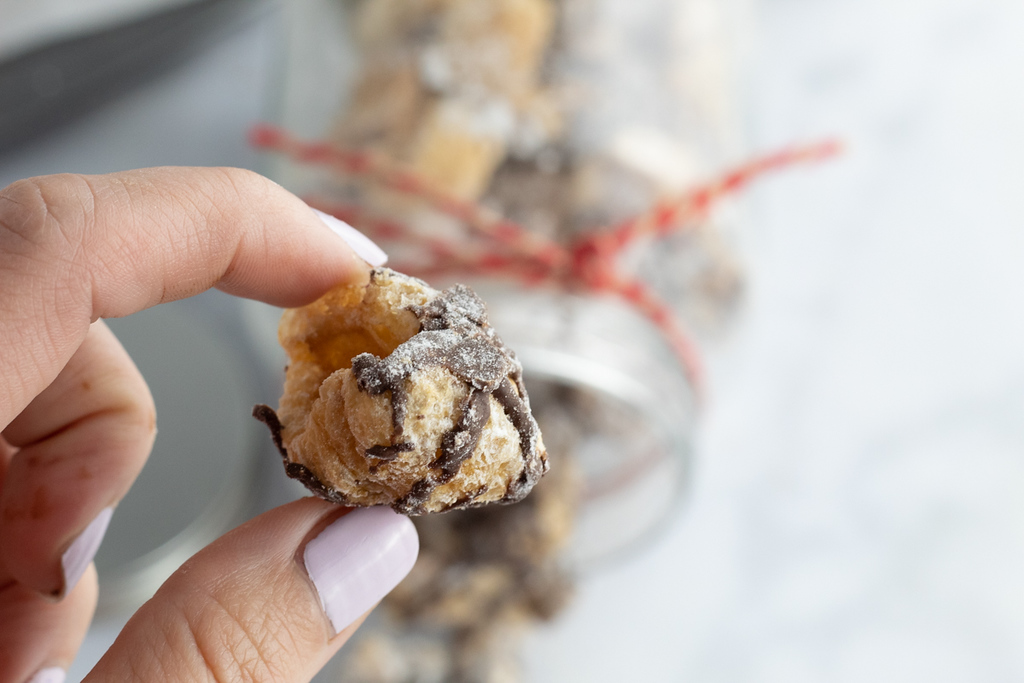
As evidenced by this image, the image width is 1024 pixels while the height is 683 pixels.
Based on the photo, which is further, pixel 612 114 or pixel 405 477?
pixel 612 114

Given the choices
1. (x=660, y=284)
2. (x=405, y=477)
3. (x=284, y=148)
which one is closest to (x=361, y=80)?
(x=284, y=148)

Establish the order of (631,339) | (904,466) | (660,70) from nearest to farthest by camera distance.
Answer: (631,339) < (660,70) < (904,466)

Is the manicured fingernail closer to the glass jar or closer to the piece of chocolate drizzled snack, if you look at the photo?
the piece of chocolate drizzled snack

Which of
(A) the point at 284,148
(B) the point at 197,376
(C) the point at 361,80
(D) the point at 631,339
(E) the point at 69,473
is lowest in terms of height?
(B) the point at 197,376

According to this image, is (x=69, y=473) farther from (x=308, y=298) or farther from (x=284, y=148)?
(x=284, y=148)

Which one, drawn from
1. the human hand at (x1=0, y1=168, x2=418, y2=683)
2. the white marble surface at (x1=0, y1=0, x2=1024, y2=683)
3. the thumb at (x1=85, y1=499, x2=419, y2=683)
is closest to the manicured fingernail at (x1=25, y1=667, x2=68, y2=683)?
the human hand at (x1=0, y1=168, x2=418, y2=683)
